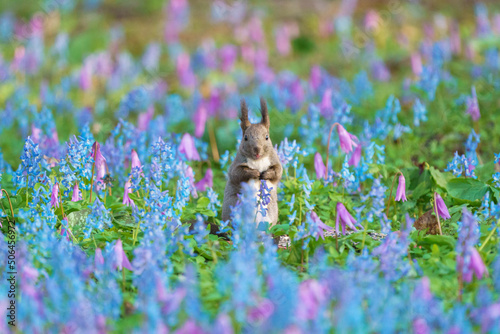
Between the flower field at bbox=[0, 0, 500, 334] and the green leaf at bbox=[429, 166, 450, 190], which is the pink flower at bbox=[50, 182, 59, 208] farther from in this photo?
the green leaf at bbox=[429, 166, 450, 190]

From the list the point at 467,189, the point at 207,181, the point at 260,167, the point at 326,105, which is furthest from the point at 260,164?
the point at 326,105

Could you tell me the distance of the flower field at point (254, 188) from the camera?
2.56 meters

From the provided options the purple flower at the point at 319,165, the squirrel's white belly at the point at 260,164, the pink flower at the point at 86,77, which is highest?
the pink flower at the point at 86,77

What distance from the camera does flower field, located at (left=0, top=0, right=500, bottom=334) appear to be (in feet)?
8.41

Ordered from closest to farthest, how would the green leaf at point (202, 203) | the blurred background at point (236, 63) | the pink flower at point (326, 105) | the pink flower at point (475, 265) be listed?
the pink flower at point (475, 265) → the green leaf at point (202, 203) → the pink flower at point (326, 105) → the blurred background at point (236, 63)

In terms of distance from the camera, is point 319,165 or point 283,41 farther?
point 283,41

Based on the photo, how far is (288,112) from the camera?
7.45 metres

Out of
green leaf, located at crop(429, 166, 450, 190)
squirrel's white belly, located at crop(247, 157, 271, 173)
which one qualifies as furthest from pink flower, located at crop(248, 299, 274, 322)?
green leaf, located at crop(429, 166, 450, 190)

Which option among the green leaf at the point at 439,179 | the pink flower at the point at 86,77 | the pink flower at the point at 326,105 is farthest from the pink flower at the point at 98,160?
the pink flower at the point at 86,77

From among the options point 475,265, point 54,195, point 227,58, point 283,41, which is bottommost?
point 475,265

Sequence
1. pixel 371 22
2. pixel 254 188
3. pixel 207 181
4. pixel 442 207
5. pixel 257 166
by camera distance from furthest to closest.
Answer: pixel 371 22 < pixel 207 181 < pixel 257 166 < pixel 254 188 < pixel 442 207

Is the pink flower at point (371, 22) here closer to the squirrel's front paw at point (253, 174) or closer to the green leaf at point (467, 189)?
the green leaf at point (467, 189)

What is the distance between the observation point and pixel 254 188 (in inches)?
159

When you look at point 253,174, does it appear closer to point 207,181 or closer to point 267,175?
point 267,175
